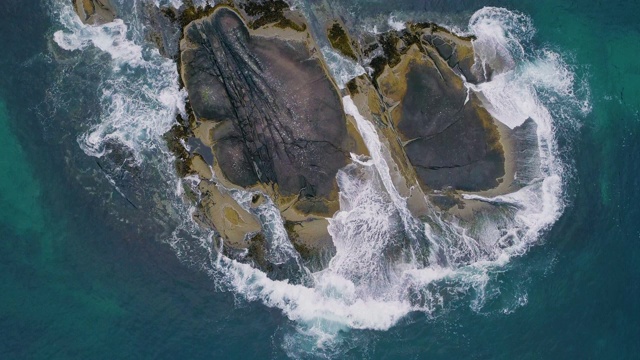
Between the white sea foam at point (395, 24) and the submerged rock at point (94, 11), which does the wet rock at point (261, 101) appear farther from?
the white sea foam at point (395, 24)

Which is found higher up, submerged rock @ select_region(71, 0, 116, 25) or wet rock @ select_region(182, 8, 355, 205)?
submerged rock @ select_region(71, 0, 116, 25)

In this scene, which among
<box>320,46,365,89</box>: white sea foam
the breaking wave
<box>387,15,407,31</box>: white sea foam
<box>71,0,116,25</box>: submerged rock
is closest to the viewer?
<box>71,0,116,25</box>: submerged rock

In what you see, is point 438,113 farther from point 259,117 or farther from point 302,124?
point 259,117

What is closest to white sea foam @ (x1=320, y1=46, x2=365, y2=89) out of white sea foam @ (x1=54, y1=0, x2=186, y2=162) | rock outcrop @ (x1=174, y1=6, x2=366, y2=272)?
rock outcrop @ (x1=174, y1=6, x2=366, y2=272)

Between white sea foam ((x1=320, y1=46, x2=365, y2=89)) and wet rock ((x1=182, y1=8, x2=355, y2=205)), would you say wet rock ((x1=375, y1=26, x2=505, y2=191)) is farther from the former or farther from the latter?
wet rock ((x1=182, y1=8, x2=355, y2=205))

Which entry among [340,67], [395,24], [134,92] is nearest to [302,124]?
[340,67]

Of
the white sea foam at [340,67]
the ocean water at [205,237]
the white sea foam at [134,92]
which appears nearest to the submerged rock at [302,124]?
the white sea foam at [340,67]
